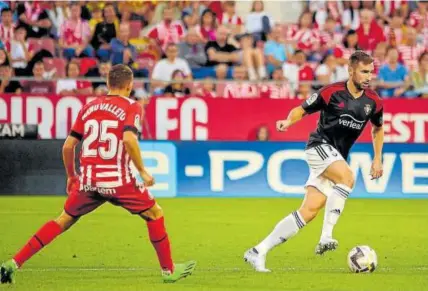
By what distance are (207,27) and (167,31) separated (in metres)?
0.76

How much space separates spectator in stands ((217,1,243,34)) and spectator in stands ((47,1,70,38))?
2.95 metres

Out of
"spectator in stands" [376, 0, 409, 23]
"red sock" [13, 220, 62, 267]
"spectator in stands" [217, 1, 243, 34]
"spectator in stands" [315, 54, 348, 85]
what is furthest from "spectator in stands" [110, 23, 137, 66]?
"red sock" [13, 220, 62, 267]

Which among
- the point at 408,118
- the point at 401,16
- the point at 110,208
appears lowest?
the point at 110,208

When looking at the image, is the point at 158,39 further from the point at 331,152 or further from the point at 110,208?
the point at 331,152

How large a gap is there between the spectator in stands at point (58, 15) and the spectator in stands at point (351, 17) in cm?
537

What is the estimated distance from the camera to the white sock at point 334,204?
384 inches

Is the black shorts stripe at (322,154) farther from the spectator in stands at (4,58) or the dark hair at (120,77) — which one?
the spectator in stands at (4,58)

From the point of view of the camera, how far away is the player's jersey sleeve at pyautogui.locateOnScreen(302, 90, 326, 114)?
963cm

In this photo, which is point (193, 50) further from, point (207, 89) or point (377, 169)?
point (377, 169)

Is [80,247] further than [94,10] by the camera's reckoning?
No

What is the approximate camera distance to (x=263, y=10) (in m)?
21.4

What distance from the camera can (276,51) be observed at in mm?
20469

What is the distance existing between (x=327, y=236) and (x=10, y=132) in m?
8.51

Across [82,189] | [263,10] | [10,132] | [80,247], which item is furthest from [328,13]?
[82,189]
